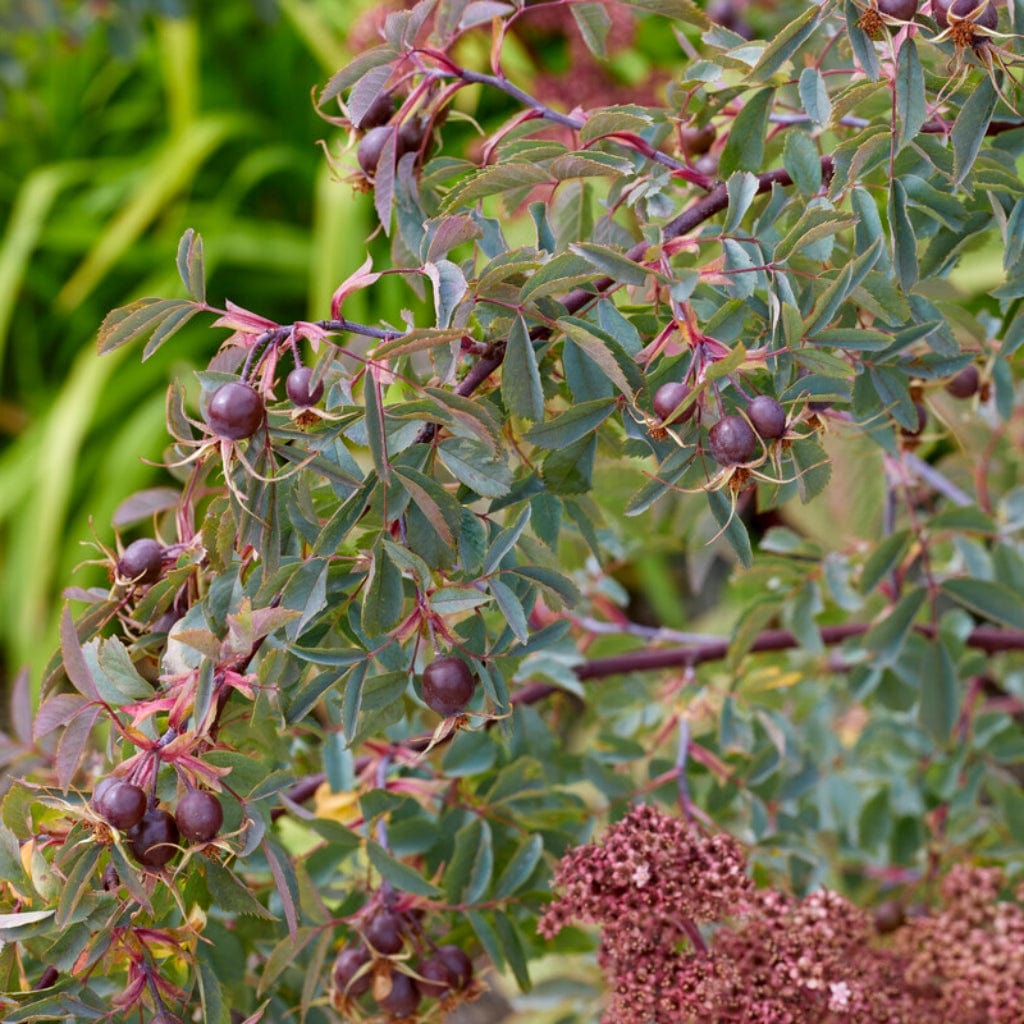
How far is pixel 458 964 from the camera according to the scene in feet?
1.80

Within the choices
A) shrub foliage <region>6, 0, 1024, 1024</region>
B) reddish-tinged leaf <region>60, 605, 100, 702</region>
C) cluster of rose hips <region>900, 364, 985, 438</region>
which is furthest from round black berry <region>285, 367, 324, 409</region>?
cluster of rose hips <region>900, 364, 985, 438</region>

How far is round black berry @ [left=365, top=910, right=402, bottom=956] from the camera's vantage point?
534 mm

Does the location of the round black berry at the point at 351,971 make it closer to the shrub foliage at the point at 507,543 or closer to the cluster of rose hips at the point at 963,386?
the shrub foliage at the point at 507,543

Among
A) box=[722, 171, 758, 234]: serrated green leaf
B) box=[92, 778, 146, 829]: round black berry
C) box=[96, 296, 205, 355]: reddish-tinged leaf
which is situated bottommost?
box=[92, 778, 146, 829]: round black berry

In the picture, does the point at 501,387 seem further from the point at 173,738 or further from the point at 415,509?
the point at 173,738

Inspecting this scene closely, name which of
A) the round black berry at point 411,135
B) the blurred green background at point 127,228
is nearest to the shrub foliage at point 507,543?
the round black berry at point 411,135

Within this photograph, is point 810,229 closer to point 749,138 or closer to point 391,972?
point 749,138

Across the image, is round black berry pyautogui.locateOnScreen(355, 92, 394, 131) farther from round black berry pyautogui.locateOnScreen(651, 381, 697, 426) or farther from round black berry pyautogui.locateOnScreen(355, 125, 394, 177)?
round black berry pyautogui.locateOnScreen(651, 381, 697, 426)

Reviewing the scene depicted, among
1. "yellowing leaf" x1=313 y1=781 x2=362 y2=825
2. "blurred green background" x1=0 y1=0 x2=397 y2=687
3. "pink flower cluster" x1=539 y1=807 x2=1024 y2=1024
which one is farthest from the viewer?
"blurred green background" x1=0 y1=0 x2=397 y2=687

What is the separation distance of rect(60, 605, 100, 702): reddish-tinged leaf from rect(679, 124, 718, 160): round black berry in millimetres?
330

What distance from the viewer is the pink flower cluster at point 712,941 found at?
492mm

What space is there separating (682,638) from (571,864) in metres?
0.29

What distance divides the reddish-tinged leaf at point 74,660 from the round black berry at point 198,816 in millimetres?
49


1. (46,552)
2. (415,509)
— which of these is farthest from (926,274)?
(46,552)
